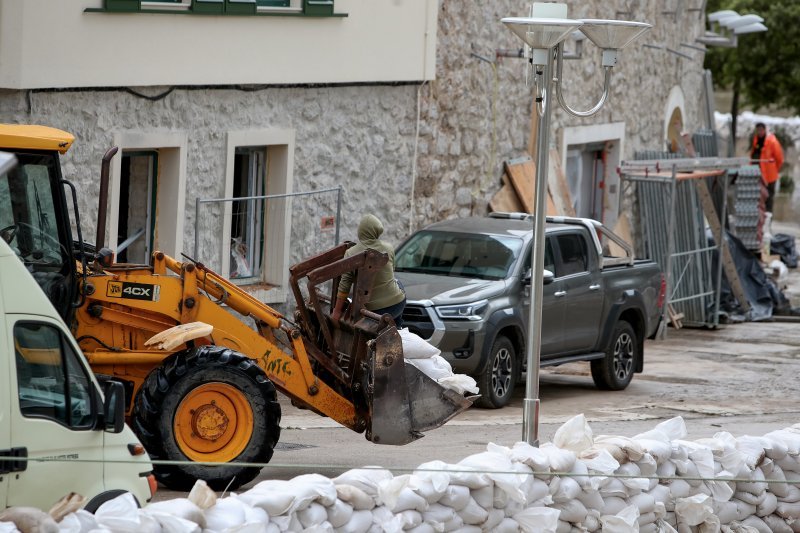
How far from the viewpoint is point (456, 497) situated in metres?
8.76

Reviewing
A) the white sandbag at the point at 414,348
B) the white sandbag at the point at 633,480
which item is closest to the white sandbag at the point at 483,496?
the white sandbag at the point at 633,480

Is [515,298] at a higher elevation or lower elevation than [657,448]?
higher

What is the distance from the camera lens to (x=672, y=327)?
25.0m

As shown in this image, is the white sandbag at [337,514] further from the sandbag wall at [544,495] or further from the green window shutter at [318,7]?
the green window shutter at [318,7]

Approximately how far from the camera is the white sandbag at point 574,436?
9.80 meters

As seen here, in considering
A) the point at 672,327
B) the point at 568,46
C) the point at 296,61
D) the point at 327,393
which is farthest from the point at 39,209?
the point at 672,327

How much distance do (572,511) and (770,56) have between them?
111 ft

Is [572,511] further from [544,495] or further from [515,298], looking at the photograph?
[515,298]

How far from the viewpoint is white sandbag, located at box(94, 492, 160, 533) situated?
7.06 metres

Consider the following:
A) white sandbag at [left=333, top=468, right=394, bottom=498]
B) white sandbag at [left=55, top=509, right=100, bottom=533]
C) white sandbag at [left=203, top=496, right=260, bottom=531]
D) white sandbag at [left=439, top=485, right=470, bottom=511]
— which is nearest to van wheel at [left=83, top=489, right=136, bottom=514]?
white sandbag at [left=203, top=496, right=260, bottom=531]

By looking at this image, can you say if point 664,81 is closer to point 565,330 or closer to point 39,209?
point 565,330

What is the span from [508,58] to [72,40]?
8.29 metres

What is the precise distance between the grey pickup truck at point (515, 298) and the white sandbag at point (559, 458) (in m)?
5.68

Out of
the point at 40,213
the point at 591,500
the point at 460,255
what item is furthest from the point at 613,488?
the point at 460,255
